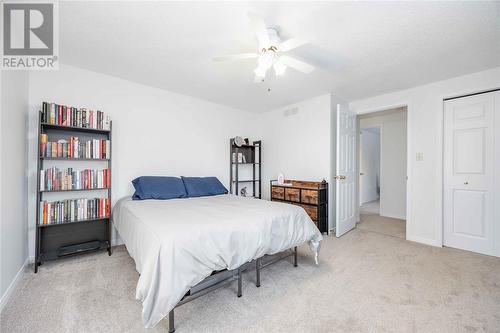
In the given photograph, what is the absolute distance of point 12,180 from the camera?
6.14 ft

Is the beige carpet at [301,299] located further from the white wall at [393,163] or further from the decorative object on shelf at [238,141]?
the decorative object on shelf at [238,141]

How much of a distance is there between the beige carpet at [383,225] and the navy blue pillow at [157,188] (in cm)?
330

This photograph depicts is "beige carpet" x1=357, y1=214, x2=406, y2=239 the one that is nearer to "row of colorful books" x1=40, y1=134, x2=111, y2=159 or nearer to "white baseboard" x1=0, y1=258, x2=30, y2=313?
"row of colorful books" x1=40, y1=134, x2=111, y2=159

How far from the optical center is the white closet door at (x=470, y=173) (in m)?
2.61

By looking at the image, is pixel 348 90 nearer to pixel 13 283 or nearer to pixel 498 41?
pixel 498 41

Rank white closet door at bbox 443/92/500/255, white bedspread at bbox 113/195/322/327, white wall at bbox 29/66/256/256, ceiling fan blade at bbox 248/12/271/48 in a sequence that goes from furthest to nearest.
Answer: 1. white closet door at bbox 443/92/500/255
2. white wall at bbox 29/66/256/256
3. ceiling fan blade at bbox 248/12/271/48
4. white bedspread at bbox 113/195/322/327

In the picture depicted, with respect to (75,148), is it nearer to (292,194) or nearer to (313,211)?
(292,194)

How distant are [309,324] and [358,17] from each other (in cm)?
240

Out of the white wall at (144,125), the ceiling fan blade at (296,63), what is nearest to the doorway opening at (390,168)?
the ceiling fan blade at (296,63)

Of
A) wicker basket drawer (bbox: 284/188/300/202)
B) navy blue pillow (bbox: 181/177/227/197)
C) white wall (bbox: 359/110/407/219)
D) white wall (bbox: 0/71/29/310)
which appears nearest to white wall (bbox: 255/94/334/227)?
wicker basket drawer (bbox: 284/188/300/202)

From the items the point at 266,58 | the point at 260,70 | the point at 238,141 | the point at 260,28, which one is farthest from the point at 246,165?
the point at 260,28

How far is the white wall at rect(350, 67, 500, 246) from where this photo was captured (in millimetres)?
2895

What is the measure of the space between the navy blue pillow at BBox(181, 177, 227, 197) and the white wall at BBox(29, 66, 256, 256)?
1.29ft

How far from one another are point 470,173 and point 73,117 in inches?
201
